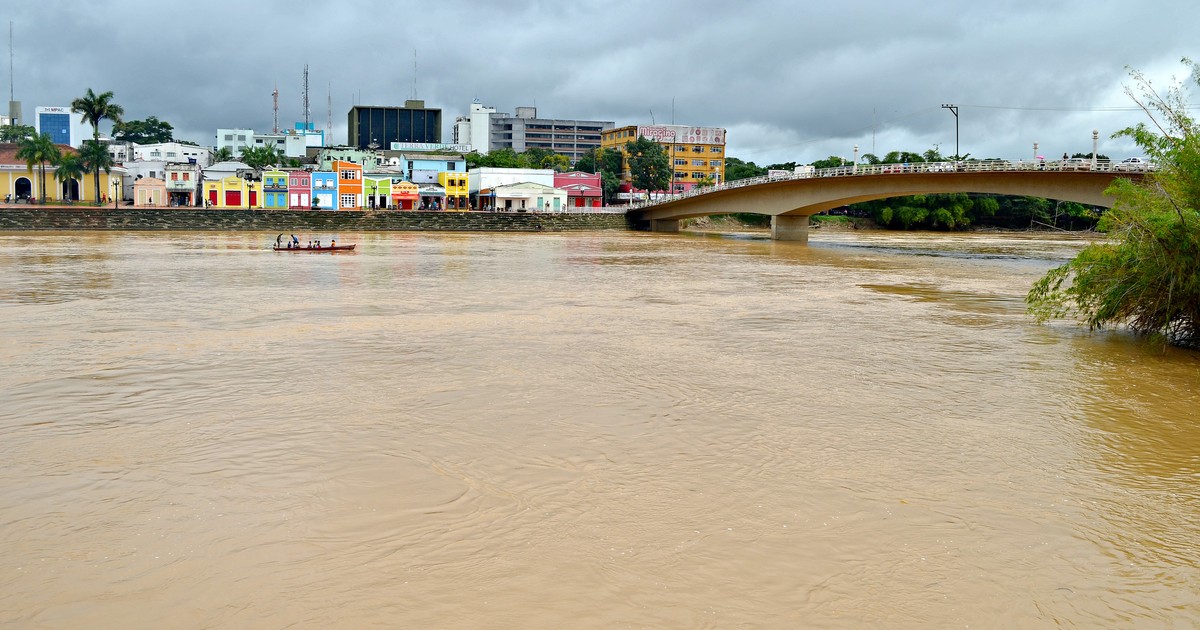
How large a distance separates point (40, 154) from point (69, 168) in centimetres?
300

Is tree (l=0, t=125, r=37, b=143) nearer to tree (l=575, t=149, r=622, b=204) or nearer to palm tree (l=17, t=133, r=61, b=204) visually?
palm tree (l=17, t=133, r=61, b=204)

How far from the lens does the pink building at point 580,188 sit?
320ft

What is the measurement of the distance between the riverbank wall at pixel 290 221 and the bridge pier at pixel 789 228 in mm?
19753

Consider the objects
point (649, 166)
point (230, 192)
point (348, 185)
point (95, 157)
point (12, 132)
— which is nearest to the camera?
point (95, 157)

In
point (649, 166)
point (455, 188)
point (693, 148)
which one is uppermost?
point (693, 148)

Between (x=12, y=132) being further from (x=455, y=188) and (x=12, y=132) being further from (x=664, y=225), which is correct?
(x=664, y=225)

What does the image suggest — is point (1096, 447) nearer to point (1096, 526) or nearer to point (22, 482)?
point (1096, 526)

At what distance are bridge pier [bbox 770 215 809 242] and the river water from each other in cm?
4716

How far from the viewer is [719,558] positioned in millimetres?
6824

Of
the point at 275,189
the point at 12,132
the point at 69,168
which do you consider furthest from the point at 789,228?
the point at 12,132

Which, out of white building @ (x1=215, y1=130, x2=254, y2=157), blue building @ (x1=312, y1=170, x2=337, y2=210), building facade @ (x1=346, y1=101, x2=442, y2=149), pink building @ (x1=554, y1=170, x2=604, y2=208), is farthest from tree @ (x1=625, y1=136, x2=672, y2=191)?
building facade @ (x1=346, y1=101, x2=442, y2=149)

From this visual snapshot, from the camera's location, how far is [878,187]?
56188 millimetres

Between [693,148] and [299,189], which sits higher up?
[693,148]

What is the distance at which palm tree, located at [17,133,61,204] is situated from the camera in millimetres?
79312
